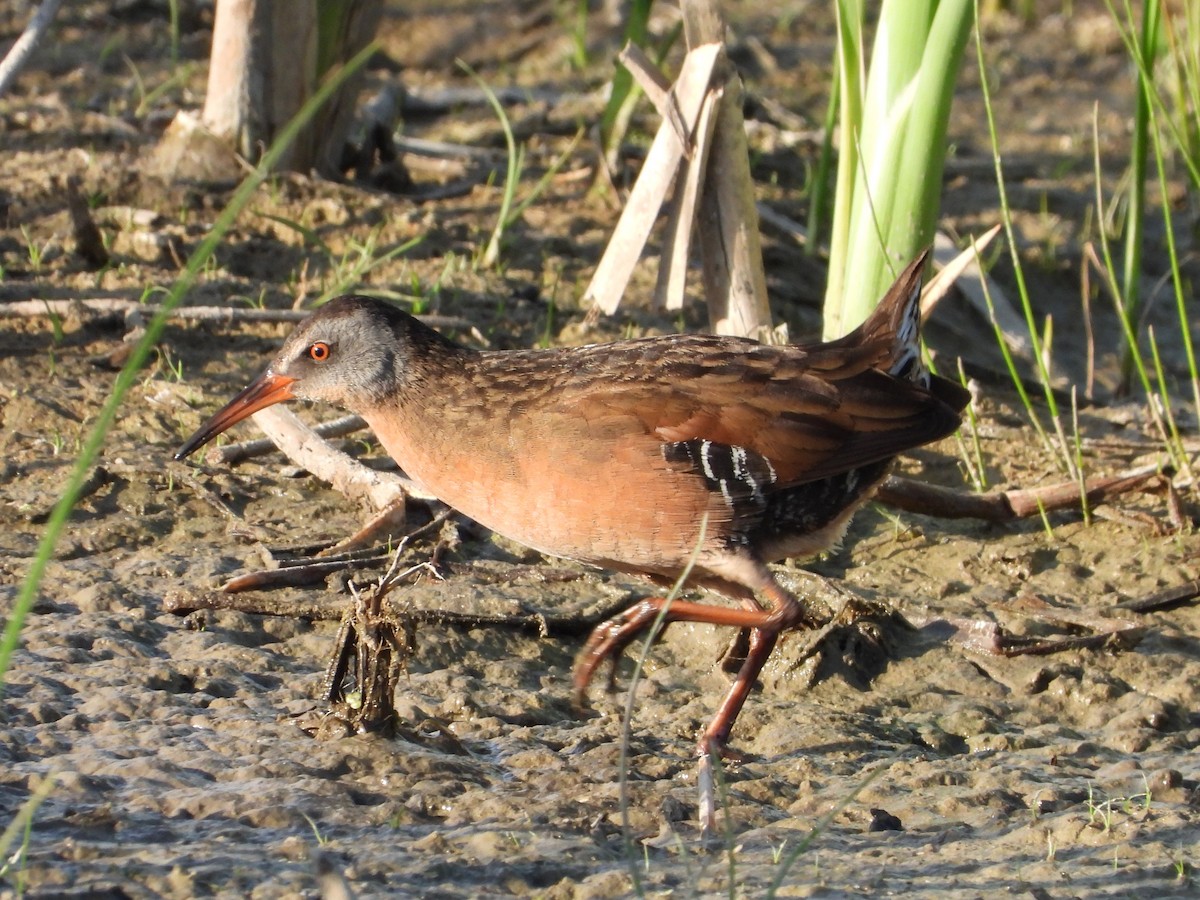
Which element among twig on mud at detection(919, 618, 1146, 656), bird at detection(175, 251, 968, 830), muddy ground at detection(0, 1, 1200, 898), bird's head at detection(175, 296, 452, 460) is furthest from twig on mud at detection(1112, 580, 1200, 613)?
bird's head at detection(175, 296, 452, 460)

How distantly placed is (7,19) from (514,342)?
358 cm

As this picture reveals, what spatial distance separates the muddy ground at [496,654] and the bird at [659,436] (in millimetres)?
348

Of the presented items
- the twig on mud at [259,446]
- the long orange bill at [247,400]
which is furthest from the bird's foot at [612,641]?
the twig on mud at [259,446]

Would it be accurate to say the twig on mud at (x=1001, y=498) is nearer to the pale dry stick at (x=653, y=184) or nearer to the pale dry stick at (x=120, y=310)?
the pale dry stick at (x=653, y=184)

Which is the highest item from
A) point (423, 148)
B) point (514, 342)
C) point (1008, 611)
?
point (423, 148)

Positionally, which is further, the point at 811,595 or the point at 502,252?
the point at 502,252

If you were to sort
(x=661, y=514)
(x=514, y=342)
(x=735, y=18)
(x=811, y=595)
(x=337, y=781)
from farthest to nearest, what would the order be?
(x=735, y=18) < (x=514, y=342) < (x=811, y=595) < (x=661, y=514) < (x=337, y=781)

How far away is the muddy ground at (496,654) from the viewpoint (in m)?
2.99

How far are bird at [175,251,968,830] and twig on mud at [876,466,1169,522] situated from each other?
705 mm

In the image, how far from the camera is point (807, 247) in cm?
645

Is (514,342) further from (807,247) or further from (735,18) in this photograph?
(735,18)

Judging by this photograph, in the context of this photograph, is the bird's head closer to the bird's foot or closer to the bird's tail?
the bird's foot

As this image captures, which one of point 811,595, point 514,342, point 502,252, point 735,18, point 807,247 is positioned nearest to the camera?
point 811,595

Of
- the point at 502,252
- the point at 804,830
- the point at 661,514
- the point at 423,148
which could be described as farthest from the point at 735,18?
the point at 804,830
